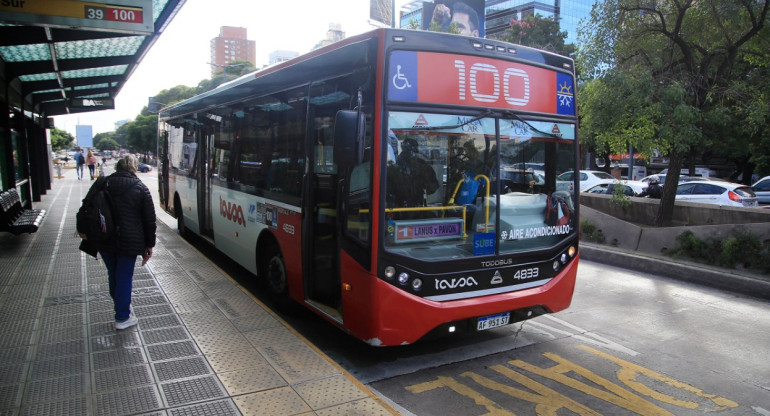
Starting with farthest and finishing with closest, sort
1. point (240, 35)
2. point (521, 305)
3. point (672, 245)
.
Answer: point (240, 35), point (672, 245), point (521, 305)

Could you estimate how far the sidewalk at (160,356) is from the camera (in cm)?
367

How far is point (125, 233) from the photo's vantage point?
16.1 feet

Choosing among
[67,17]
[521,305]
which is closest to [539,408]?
[521,305]

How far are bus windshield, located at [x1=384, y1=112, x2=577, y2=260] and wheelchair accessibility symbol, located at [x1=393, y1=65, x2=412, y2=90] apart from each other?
23cm

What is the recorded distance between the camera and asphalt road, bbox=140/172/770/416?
169 inches

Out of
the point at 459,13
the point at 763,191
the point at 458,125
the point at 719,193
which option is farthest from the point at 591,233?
the point at 459,13

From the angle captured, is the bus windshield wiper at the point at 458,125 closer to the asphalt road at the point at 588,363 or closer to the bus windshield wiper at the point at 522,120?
the bus windshield wiper at the point at 522,120

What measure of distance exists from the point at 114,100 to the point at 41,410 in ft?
61.7

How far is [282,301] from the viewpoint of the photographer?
253 inches

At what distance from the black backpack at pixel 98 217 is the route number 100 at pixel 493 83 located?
3.46m

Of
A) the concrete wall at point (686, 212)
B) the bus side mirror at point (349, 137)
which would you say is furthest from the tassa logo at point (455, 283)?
the concrete wall at point (686, 212)

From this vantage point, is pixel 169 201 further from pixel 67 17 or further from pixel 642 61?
pixel 642 61

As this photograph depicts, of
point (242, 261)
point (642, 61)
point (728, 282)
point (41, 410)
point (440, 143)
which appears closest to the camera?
point (41, 410)

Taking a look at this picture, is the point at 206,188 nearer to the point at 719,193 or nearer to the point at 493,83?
the point at 493,83
